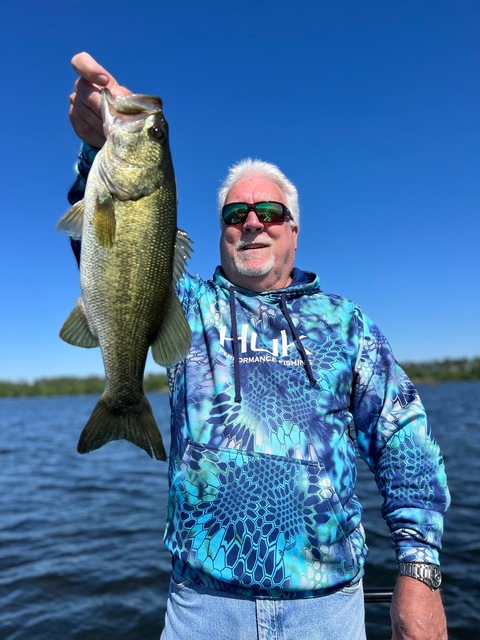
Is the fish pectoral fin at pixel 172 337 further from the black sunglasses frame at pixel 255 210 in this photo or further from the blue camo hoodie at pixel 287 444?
the black sunglasses frame at pixel 255 210

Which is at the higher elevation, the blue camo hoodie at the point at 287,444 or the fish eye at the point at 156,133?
the fish eye at the point at 156,133

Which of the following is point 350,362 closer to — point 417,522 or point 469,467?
point 417,522

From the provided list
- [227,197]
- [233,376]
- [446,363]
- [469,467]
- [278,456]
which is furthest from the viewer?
[446,363]

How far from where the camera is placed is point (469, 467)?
14930 mm

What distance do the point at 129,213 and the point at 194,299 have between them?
2.85 ft

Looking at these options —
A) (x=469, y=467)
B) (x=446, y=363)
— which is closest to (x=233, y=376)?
(x=469, y=467)

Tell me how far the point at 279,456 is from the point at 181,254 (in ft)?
3.82

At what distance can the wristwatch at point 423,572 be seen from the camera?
106 inches

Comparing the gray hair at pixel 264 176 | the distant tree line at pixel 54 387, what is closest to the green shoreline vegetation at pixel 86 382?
the distant tree line at pixel 54 387

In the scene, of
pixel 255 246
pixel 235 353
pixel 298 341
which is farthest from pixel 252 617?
pixel 255 246

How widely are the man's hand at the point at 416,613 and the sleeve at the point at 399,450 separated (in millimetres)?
135

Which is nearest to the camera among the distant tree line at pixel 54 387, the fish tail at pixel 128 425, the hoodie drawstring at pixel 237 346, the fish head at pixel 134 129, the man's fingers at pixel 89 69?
the man's fingers at pixel 89 69

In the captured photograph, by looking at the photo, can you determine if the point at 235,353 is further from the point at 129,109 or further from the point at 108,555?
the point at 108,555

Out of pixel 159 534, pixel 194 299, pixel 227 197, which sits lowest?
pixel 159 534
